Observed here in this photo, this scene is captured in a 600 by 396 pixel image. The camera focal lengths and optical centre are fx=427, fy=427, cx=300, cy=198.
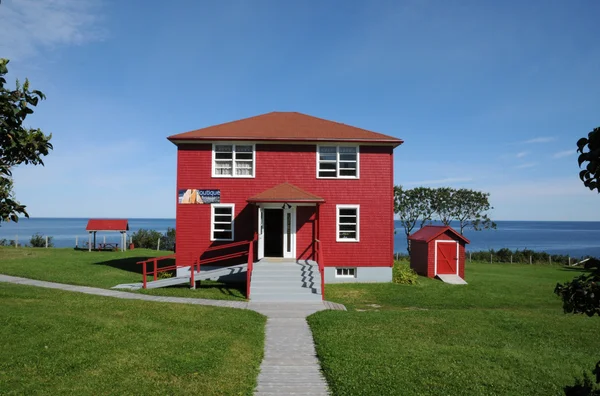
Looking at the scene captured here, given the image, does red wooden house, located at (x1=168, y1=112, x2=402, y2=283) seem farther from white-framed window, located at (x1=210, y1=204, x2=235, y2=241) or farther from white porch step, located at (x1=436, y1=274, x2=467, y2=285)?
white porch step, located at (x1=436, y1=274, x2=467, y2=285)

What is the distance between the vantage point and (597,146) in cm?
330

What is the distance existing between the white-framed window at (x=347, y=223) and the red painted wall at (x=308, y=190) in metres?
0.20

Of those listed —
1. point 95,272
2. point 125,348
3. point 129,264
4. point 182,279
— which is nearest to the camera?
point 125,348

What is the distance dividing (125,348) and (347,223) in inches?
524

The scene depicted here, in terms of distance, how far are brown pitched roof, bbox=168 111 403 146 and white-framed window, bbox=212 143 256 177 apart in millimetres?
586

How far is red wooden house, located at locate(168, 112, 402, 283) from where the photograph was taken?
20.1 meters

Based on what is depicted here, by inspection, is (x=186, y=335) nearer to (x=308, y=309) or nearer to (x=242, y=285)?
(x=308, y=309)

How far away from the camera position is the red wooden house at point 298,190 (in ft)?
65.8

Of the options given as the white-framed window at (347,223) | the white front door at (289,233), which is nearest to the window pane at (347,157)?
the white-framed window at (347,223)

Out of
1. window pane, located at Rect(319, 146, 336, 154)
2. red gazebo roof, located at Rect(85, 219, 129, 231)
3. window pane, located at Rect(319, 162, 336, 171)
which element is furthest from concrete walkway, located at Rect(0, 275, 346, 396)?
red gazebo roof, located at Rect(85, 219, 129, 231)

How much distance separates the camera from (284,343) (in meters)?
9.91

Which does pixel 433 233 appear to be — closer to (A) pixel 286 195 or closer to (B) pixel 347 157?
(B) pixel 347 157

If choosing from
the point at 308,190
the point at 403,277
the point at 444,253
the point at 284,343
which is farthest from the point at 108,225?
the point at 284,343

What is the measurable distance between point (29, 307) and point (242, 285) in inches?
338
